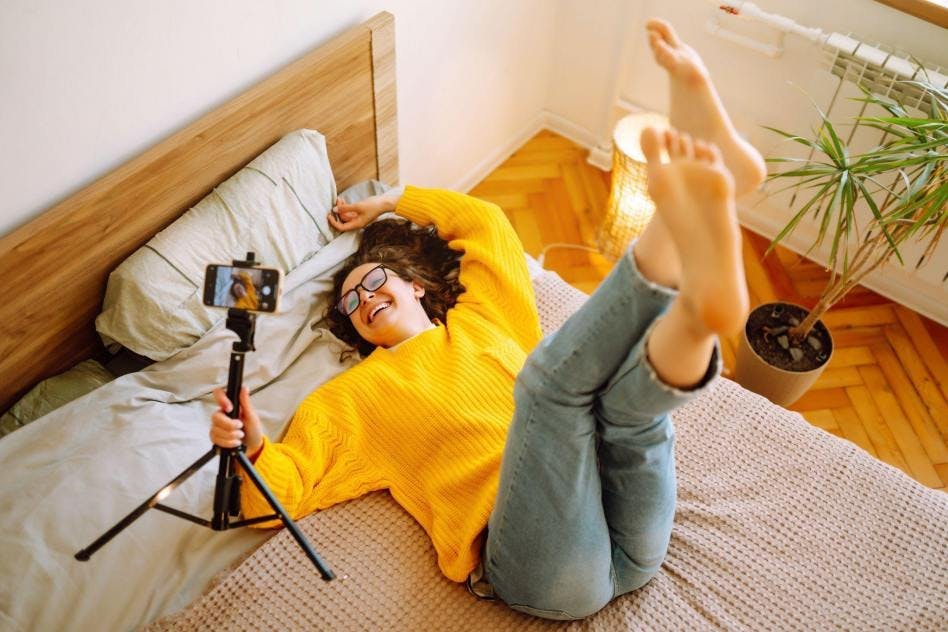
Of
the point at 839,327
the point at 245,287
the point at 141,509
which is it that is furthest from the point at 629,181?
the point at 141,509

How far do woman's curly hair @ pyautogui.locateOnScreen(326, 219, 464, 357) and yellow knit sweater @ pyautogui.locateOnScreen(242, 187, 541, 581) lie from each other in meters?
0.08

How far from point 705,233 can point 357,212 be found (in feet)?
3.28

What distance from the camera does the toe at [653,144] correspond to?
89 cm

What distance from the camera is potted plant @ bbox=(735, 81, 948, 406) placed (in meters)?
1.45

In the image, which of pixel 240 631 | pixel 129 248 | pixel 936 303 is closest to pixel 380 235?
pixel 129 248

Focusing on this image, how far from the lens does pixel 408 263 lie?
1.58 metres

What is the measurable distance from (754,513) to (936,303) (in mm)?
1284

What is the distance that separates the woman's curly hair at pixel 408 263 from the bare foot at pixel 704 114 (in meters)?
0.72

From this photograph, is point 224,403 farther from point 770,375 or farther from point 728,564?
point 770,375

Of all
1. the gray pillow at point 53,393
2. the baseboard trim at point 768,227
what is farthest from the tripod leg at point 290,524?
the baseboard trim at point 768,227

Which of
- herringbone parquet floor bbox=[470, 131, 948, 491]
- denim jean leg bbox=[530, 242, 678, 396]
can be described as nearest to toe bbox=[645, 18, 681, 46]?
denim jean leg bbox=[530, 242, 678, 396]

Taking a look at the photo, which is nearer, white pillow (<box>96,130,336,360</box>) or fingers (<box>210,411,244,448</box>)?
fingers (<box>210,411,244,448</box>)

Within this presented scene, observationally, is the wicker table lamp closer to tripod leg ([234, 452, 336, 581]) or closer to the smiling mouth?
the smiling mouth

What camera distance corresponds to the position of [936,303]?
2.21m
